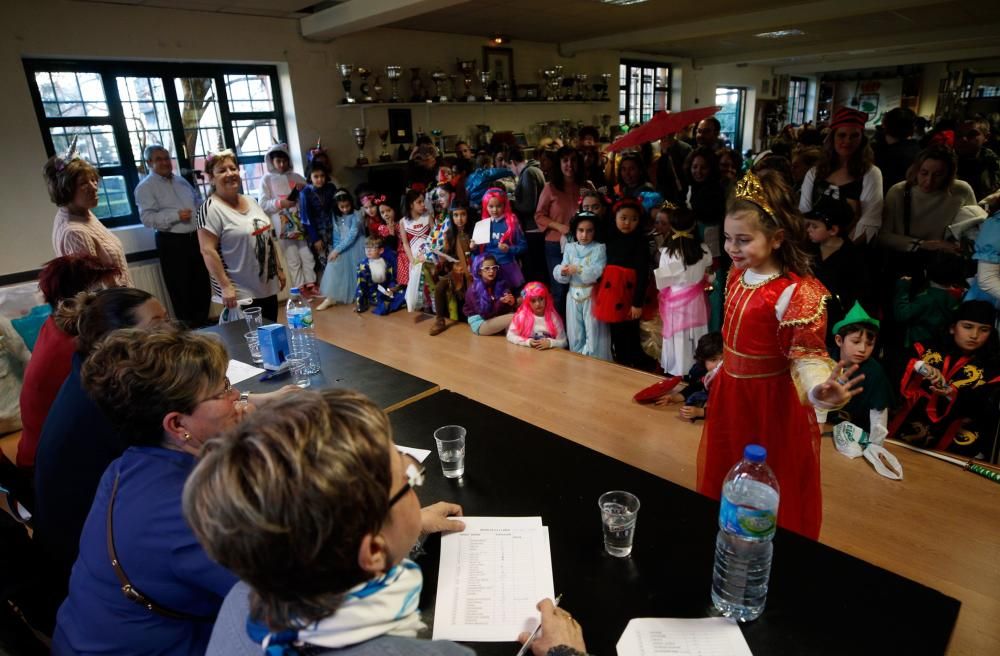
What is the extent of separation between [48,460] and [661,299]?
3144mm

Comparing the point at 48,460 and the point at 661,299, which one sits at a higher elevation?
the point at 48,460

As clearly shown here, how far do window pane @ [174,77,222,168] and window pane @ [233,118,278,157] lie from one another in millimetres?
200

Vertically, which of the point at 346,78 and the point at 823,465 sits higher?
the point at 346,78

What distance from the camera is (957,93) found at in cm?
1347

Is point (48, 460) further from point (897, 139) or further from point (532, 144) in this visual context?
point (532, 144)

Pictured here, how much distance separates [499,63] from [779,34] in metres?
4.59

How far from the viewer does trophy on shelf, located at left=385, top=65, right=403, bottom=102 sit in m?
6.50

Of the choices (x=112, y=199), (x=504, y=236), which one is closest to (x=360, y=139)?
(x=112, y=199)

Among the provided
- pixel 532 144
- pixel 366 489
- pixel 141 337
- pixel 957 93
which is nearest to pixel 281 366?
pixel 141 337

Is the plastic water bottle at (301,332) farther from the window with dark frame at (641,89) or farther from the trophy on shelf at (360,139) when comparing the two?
the window with dark frame at (641,89)

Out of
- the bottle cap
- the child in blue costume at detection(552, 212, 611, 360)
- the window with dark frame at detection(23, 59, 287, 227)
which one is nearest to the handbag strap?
the bottle cap

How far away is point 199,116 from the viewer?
5.46 m

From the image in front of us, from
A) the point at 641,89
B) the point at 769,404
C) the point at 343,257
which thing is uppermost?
the point at 641,89

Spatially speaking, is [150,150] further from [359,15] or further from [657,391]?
[657,391]
